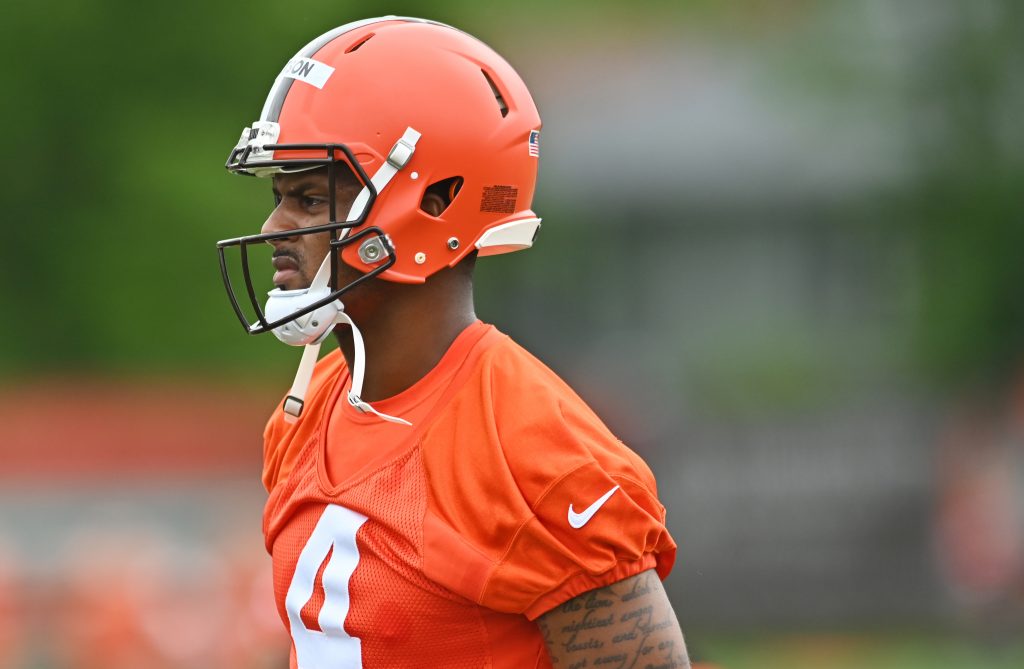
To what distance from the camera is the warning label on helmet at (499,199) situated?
112 inches

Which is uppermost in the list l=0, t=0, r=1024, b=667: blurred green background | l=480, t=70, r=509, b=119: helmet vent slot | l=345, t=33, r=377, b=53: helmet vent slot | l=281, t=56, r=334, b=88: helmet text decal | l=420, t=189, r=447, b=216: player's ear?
l=345, t=33, r=377, b=53: helmet vent slot

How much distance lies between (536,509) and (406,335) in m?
0.49

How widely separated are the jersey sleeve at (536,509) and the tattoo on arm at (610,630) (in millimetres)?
→ 26

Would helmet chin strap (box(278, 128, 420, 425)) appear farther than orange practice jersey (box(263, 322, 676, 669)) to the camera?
Yes

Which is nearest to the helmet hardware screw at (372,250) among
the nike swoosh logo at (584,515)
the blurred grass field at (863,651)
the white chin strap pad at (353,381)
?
the white chin strap pad at (353,381)

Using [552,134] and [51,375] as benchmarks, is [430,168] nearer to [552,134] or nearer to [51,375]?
[51,375]

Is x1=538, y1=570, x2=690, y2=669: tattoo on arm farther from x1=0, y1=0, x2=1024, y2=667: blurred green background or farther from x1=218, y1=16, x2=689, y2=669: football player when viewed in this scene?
x1=0, y1=0, x2=1024, y2=667: blurred green background

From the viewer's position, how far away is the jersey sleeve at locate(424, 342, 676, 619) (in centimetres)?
251

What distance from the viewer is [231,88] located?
1360 cm

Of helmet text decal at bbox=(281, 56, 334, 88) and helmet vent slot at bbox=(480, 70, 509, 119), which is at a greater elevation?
helmet text decal at bbox=(281, 56, 334, 88)

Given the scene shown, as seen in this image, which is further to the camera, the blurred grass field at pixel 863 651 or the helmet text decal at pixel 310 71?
the blurred grass field at pixel 863 651

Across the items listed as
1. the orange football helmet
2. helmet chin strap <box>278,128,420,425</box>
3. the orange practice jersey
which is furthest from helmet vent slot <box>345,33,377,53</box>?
the orange practice jersey

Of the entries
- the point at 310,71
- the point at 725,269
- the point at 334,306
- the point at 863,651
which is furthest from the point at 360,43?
the point at 725,269

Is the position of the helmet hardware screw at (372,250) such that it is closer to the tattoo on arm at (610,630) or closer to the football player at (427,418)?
the football player at (427,418)
